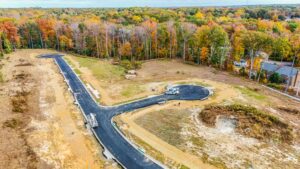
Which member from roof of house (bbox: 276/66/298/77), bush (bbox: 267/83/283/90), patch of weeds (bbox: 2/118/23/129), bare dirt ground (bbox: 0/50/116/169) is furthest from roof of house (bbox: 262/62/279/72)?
patch of weeds (bbox: 2/118/23/129)

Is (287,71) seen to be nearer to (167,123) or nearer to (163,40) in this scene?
(167,123)

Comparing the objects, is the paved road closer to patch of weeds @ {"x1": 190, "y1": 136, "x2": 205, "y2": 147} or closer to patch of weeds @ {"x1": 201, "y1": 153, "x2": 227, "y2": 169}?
patch of weeds @ {"x1": 201, "y1": 153, "x2": 227, "y2": 169}

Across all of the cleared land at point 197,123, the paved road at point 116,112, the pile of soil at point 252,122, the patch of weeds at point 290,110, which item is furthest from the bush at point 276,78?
the pile of soil at point 252,122

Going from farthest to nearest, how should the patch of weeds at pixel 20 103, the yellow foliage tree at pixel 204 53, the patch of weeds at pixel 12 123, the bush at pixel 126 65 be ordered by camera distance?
the yellow foliage tree at pixel 204 53 → the bush at pixel 126 65 → the patch of weeds at pixel 20 103 → the patch of weeds at pixel 12 123

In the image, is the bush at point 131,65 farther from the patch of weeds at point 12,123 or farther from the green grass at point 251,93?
the patch of weeds at point 12,123

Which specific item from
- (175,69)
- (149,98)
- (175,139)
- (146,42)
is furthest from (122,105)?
(146,42)

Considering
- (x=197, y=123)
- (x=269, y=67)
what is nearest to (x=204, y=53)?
(x=269, y=67)
